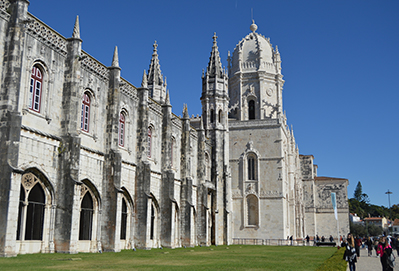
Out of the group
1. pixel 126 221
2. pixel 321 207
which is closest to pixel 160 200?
pixel 126 221

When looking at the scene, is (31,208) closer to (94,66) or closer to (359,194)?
(94,66)

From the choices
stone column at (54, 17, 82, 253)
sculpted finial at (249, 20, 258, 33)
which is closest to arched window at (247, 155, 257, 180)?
sculpted finial at (249, 20, 258, 33)

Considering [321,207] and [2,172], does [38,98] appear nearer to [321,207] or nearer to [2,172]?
[2,172]

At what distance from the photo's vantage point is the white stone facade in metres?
18.1

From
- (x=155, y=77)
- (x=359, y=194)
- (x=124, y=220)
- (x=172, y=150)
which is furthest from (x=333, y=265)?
(x=359, y=194)

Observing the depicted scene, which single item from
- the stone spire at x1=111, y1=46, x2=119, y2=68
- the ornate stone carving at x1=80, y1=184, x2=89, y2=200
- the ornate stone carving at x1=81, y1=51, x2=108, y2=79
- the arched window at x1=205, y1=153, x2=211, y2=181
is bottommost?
the ornate stone carving at x1=80, y1=184, x2=89, y2=200

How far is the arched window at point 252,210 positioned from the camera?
169 feet

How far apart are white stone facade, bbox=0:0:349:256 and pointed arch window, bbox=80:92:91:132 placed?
0.06 meters

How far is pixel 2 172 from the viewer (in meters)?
16.4

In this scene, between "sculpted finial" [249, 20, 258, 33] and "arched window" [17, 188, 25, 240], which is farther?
"sculpted finial" [249, 20, 258, 33]

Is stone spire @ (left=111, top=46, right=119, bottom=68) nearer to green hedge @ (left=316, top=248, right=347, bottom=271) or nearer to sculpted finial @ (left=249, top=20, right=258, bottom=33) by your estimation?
green hedge @ (left=316, top=248, right=347, bottom=271)

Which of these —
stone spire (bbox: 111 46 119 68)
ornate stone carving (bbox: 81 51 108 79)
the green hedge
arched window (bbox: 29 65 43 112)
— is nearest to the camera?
the green hedge

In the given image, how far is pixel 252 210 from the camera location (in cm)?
5203

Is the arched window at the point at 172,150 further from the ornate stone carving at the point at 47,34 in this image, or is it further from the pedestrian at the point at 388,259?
the pedestrian at the point at 388,259
